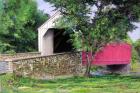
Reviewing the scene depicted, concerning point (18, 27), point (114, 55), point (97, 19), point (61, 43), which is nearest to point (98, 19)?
point (97, 19)

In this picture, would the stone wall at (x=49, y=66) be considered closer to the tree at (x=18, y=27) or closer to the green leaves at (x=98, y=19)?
the green leaves at (x=98, y=19)

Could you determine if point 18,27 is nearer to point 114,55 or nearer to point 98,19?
point 114,55

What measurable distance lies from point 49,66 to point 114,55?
1031 centimetres

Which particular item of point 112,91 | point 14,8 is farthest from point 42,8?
point 112,91

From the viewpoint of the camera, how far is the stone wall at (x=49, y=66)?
115 feet

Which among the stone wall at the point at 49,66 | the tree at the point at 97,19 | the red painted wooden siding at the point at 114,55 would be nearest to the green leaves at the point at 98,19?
the tree at the point at 97,19

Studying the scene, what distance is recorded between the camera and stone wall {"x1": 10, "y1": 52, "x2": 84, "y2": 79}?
3490 cm

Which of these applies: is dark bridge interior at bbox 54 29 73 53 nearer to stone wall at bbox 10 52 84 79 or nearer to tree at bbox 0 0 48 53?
tree at bbox 0 0 48 53

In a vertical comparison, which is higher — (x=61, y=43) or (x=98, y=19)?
(x=98, y=19)

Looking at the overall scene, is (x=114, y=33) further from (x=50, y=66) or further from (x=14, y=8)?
(x=14, y=8)

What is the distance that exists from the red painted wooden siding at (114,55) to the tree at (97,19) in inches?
225

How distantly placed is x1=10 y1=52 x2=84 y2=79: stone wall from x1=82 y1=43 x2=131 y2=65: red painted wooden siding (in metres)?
2.92

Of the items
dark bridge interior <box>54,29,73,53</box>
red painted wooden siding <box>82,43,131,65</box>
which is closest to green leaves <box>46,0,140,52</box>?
red painted wooden siding <box>82,43,131,65</box>

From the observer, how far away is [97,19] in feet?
131
